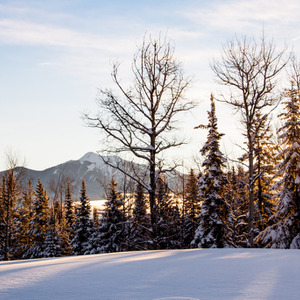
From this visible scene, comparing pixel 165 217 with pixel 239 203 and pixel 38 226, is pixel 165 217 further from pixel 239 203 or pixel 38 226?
pixel 38 226

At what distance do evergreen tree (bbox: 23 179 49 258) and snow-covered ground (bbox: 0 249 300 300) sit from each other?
104 feet

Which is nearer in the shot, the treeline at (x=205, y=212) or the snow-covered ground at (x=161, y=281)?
the snow-covered ground at (x=161, y=281)

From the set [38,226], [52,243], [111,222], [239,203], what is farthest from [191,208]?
[38,226]

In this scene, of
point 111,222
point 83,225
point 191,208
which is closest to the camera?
point 111,222

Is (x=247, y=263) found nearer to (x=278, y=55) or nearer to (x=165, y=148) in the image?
(x=165, y=148)

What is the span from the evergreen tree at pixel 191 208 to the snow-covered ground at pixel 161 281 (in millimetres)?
26933

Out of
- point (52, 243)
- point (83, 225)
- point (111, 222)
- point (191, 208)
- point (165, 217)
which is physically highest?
point (191, 208)

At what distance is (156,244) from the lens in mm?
13703

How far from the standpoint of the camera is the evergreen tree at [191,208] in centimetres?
3344

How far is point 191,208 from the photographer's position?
1337 inches

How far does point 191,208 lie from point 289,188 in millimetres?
18358

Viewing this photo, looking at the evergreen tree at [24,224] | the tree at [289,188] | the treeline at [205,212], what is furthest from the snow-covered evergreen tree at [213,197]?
the evergreen tree at [24,224]

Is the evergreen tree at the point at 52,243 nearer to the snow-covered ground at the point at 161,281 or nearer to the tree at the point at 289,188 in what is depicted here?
the tree at the point at 289,188

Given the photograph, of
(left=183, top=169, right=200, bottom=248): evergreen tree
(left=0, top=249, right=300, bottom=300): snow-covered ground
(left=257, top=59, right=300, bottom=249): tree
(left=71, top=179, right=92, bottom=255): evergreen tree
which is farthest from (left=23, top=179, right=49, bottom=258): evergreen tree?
(left=0, top=249, right=300, bottom=300): snow-covered ground
